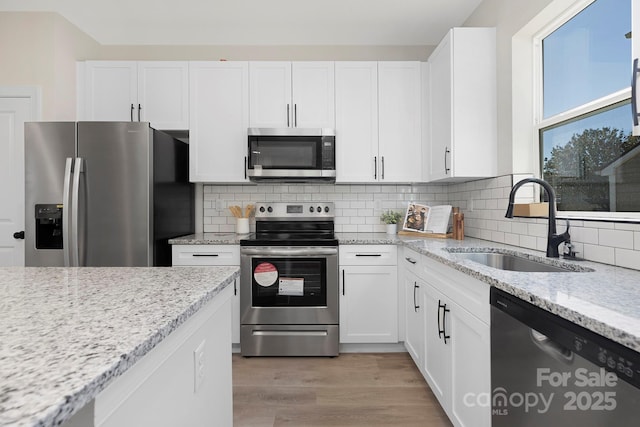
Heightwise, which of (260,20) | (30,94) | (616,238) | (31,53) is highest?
(260,20)

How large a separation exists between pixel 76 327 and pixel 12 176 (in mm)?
2996

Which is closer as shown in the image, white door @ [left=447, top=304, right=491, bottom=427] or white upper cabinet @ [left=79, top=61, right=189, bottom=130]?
white door @ [left=447, top=304, right=491, bottom=427]

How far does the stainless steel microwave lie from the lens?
2.87 meters

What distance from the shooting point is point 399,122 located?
9.87 feet

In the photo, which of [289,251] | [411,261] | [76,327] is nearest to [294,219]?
[289,251]

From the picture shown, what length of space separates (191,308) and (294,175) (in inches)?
82.8

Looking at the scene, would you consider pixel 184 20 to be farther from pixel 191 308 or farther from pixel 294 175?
pixel 191 308

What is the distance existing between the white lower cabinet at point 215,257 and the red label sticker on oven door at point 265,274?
167 mm

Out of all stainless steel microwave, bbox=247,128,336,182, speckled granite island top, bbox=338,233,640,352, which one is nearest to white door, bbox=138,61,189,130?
stainless steel microwave, bbox=247,128,336,182

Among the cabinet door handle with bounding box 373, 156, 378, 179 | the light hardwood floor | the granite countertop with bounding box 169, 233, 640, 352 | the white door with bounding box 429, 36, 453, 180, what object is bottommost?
the light hardwood floor

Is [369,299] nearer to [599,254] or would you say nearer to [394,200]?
[394,200]

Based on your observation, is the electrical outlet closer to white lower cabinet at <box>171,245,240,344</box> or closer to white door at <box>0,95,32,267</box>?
white lower cabinet at <box>171,245,240,344</box>

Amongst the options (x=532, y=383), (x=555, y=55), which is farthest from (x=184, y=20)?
(x=532, y=383)

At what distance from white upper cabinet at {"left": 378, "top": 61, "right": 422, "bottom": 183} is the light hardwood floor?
5.03ft
